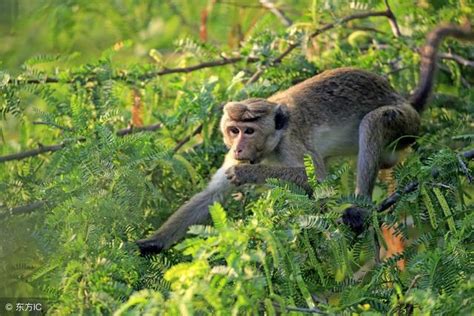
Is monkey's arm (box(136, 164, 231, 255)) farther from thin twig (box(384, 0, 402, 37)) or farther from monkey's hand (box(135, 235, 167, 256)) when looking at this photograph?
thin twig (box(384, 0, 402, 37))

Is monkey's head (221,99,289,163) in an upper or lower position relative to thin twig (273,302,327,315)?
lower

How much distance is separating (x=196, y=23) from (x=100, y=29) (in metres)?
1.27

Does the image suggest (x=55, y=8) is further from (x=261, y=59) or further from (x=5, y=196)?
(x=5, y=196)

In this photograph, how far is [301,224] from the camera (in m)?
6.16

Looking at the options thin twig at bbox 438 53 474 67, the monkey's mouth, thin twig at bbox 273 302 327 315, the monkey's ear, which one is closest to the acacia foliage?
thin twig at bbox 273 302 327 315

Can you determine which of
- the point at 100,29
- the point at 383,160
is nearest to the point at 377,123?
the point at 383,160

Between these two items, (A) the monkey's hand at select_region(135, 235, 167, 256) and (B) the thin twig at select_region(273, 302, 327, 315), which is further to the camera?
(A) the monkey's hand at select_region(135, 235, 167, 256)

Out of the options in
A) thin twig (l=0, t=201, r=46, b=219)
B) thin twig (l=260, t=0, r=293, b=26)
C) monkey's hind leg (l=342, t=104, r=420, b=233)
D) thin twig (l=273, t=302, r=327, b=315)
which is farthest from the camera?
thin twig (l=260, t=0, r=293, b=26)

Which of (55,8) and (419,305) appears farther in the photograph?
(55,8)

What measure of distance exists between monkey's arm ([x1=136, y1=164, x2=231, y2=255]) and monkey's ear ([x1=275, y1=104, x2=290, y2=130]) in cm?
60

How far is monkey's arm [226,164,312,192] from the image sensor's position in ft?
26.9

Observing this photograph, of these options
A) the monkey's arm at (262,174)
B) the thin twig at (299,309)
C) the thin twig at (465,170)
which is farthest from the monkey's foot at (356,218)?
the thin twig at (299,309)

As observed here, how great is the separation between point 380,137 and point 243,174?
1536 mm

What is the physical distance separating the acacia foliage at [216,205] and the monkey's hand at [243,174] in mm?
164
